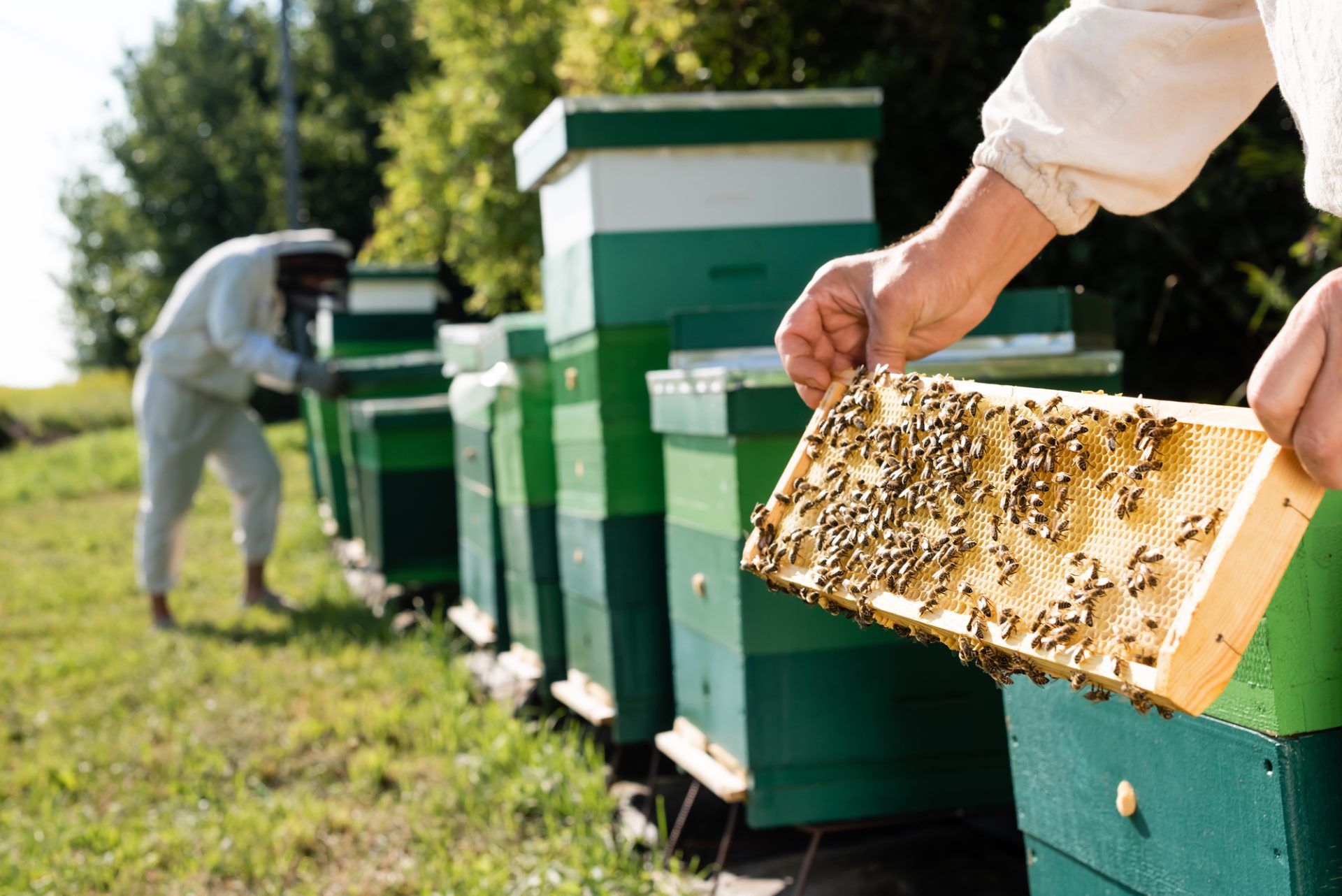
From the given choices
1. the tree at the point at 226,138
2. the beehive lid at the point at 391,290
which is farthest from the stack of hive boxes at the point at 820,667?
the tree at the point at 226,138

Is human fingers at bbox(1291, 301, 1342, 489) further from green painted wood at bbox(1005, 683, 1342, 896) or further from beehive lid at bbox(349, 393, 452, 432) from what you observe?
beehive lid at bbox(349, 393, 452, 432)

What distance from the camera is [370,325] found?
26.0 feet

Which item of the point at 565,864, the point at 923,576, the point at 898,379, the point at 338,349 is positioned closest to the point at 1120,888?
the point at 923,576

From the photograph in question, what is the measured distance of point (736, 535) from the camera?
2.42 meters

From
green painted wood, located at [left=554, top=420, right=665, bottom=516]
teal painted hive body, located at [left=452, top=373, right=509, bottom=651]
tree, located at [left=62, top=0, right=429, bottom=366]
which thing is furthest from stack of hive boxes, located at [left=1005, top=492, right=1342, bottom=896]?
tree, located at [left=62, top=0, right=429, bottom=366]

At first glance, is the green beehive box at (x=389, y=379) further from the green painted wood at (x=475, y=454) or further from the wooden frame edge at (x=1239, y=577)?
the wooden frame edge at (x=1239, y=577)

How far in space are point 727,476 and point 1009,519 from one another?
3.77 ft

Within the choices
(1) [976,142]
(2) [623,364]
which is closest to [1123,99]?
(2) [623,364]

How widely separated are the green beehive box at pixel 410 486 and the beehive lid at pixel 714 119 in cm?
242

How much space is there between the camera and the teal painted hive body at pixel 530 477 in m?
3.69

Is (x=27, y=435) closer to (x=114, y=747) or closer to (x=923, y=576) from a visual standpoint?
(x=114, y=747)

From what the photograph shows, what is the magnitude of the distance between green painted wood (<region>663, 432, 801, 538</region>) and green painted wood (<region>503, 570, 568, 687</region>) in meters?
1.19

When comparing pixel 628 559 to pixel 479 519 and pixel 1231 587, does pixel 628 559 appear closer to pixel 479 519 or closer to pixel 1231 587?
pixel 479 519

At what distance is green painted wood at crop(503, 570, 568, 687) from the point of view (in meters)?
3.81
